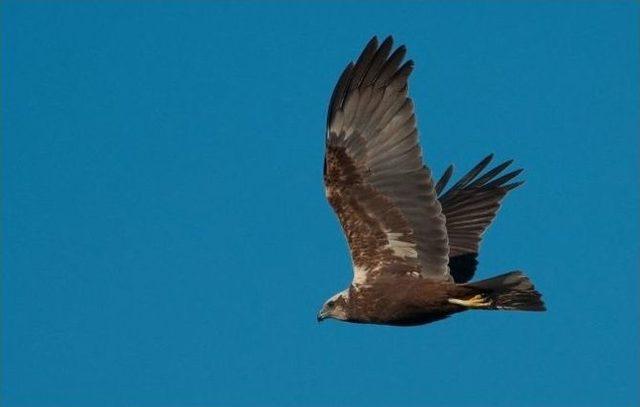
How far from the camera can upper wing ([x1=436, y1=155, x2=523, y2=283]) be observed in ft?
47.5

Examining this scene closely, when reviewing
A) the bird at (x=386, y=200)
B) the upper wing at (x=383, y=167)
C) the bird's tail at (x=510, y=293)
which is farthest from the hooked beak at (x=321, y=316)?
the bird's tail at (x=510, y=293)

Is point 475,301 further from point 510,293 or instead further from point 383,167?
point 383,167

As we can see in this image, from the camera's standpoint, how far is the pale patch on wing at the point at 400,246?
1258cm

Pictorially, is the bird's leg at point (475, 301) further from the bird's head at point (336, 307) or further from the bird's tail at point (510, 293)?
the bird's head at point (336, 307)

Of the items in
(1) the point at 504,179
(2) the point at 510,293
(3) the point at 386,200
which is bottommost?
(2) the point at 510,293

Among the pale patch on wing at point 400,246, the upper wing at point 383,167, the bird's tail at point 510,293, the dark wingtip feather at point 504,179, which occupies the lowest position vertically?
the bird's tail at point 510,293

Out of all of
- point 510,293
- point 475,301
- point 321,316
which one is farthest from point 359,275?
point 510,293

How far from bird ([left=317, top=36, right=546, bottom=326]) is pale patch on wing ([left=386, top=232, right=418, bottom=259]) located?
0.01 m

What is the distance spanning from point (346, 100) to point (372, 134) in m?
0.46

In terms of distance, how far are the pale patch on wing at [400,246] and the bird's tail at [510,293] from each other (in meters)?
0.85

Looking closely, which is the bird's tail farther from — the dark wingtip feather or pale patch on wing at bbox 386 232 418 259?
the dark wingtip feather

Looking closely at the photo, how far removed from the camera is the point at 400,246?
12.6m

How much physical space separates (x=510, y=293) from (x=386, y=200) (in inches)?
65.2

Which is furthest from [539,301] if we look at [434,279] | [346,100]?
[346,100]
